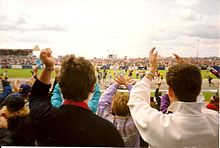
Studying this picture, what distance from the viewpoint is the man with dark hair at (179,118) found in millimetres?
1418

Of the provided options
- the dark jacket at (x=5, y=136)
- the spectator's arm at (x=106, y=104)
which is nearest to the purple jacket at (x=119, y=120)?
the spectator's arm at (x=106, y=104)

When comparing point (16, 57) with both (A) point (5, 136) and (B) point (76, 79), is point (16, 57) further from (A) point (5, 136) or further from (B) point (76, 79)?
(B) point (76, 79)

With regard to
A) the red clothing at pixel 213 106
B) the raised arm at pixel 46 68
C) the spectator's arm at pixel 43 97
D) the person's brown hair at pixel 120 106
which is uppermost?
the raised arm at pixel 46 68

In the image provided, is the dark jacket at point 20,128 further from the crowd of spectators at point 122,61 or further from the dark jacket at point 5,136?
the crowd of spectators at point 122,61

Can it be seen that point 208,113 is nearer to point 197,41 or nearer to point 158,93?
point 158,93

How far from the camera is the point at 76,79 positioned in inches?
55.4

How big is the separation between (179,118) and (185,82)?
0.18m

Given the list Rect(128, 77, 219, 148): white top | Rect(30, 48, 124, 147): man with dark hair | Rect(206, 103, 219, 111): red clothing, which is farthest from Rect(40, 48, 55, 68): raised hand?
Rect(206, 103, 219, 111): red clothing

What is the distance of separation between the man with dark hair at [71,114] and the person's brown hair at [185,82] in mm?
391


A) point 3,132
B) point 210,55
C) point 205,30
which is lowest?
point 3,132

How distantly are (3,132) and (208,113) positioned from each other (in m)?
1.17

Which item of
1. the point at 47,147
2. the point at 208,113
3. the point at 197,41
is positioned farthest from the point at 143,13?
the point at 47,147

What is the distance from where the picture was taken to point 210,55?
227 centimetres

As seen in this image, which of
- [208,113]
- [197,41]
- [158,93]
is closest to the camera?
[208,113]
